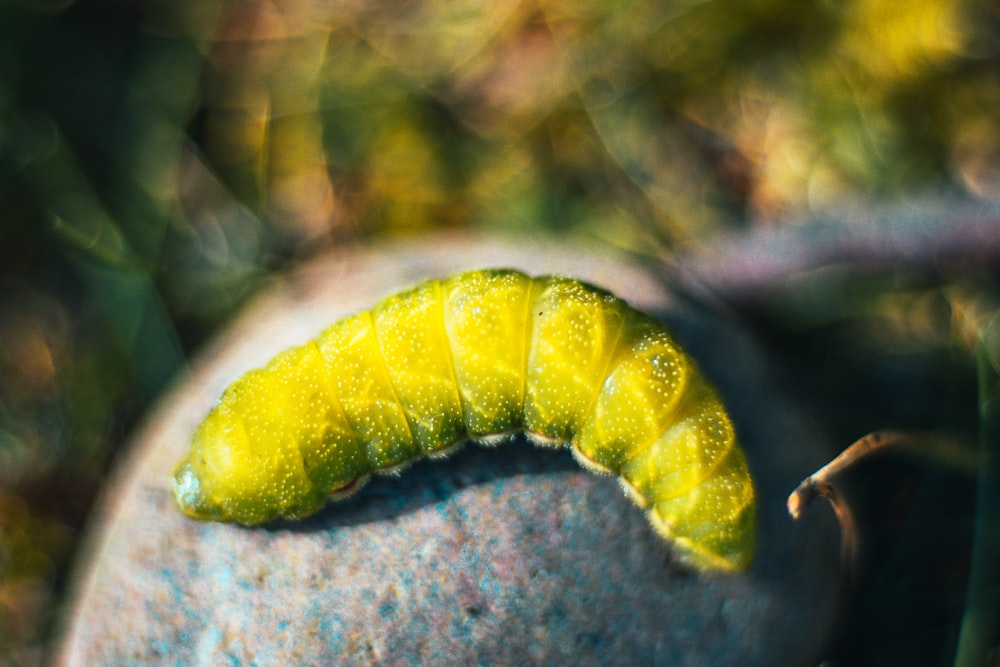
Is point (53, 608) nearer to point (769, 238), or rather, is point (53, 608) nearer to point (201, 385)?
point (201, 385)

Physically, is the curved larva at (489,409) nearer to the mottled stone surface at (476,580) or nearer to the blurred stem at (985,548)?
the mottled stone surface at (476,580)

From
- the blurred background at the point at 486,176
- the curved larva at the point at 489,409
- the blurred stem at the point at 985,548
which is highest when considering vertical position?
the blurred background at the point at 486,176

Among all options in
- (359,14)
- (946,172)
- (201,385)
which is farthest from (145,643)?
(946,172)

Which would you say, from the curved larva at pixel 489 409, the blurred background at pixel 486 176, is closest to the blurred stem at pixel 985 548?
the blurred background at pixel 486 176

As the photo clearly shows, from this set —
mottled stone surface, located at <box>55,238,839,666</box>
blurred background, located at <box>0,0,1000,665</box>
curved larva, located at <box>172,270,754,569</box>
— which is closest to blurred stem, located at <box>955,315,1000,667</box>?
blurred background, located at <box>0,0,1000,665</box>

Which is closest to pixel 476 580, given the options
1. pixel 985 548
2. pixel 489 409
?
pixel 489 409

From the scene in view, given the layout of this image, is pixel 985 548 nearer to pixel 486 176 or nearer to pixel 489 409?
pixel 489 409
